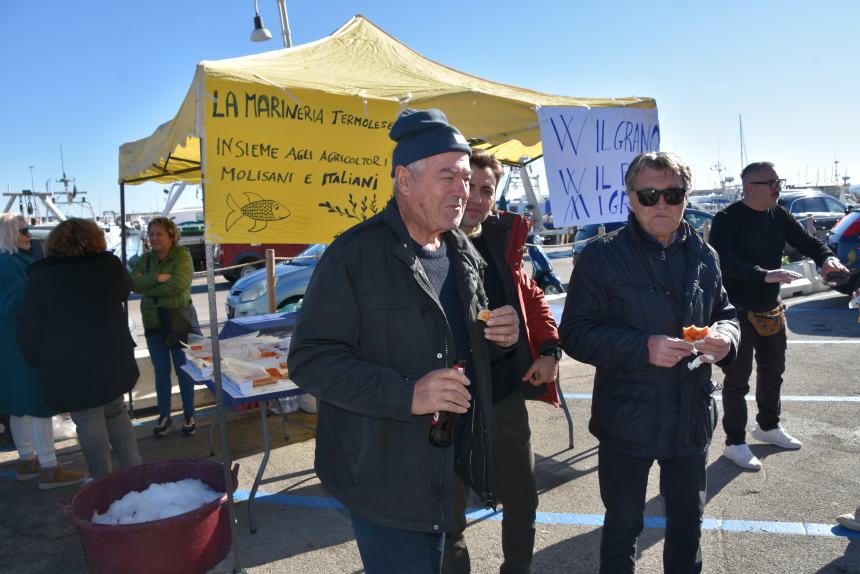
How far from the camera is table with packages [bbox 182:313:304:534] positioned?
3.77 m

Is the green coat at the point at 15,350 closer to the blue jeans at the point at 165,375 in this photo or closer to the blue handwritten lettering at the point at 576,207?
the blue jeans at the point at 165,375

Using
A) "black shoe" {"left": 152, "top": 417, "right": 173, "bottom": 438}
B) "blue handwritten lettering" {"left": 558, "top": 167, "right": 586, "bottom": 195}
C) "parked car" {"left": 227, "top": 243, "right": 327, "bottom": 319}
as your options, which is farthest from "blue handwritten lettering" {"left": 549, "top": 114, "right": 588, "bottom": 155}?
"parked car" {"left": 227, "top": 243, "right": 327, "bottom": 319}

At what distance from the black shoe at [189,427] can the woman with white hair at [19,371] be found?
1.03 metres

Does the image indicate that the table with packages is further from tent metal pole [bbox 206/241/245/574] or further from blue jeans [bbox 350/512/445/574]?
blue jeans [bbox 350/512/445/574]

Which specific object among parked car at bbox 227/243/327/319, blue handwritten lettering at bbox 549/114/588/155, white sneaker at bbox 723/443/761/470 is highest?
blue handwritten lettering at bbox 549/114/588/155

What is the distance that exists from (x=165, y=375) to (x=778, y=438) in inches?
192

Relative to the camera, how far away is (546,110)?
A: 174 inches

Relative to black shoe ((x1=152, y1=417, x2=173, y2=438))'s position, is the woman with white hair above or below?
above

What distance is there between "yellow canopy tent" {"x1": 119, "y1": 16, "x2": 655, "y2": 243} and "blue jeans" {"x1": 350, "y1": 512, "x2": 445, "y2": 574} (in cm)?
179

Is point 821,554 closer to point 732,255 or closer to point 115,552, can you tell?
point 732,255

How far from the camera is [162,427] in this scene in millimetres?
5504

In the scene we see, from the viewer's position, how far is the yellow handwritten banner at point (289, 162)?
3193mm

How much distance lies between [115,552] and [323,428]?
1.71m

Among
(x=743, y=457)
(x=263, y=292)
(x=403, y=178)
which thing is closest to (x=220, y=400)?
(x=403, y=178)
